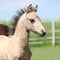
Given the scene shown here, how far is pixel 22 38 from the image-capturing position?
7.30 m

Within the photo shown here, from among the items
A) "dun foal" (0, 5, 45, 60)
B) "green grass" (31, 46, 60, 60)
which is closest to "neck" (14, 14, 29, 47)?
"dun foal" (0, 5, 45, 60)

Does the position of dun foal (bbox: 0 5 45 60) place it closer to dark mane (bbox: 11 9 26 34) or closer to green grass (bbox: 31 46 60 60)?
dark mane (bbox: 11 9 26 34)

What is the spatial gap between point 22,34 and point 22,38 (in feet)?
0.29

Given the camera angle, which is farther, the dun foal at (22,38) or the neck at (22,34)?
the neck at (22,34)

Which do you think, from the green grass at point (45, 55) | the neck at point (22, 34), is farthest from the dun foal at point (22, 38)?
the green grass at point (45, 55)

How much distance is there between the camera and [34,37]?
21375mm

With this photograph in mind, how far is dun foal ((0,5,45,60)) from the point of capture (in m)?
6.99

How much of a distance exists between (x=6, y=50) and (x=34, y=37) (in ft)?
46.1

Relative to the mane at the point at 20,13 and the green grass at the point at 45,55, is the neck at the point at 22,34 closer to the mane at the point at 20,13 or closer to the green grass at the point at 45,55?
the mane at the point at 20,13

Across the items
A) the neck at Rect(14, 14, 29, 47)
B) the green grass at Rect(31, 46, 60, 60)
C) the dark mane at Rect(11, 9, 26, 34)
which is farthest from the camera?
the green grass at Rect(31, 46, 60, 60)

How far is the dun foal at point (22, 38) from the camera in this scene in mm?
6992

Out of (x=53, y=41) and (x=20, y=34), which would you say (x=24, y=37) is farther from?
(x=53, y=41)

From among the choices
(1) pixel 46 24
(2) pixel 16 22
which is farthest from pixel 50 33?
(2) pixel 16 22

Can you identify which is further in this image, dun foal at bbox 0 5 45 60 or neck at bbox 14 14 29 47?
neck at bbox 14 14 29 47
